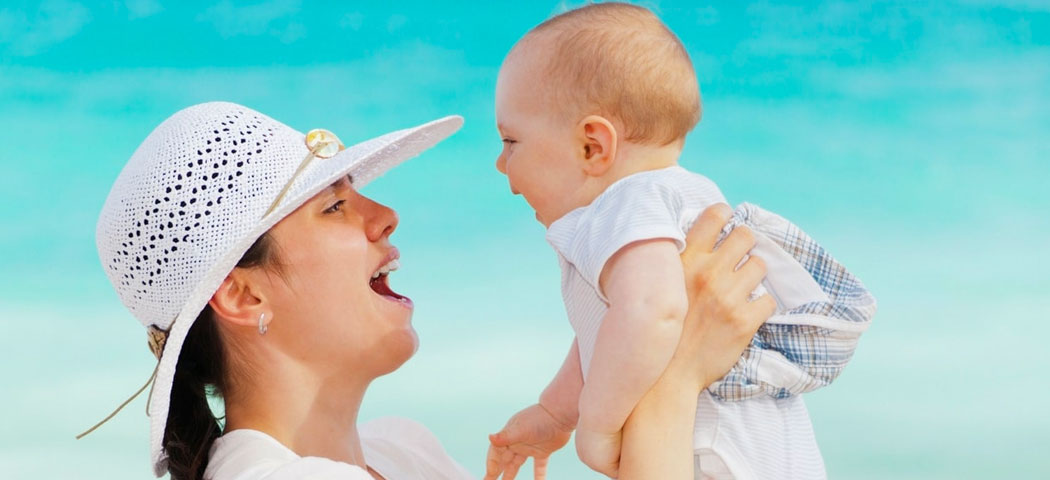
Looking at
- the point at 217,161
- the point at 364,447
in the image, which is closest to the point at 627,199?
the point at 217,161

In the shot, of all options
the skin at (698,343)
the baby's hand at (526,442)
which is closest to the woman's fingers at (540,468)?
the baby's hand at (526,442)

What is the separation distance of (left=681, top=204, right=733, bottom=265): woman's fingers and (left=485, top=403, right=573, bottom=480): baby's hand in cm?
85

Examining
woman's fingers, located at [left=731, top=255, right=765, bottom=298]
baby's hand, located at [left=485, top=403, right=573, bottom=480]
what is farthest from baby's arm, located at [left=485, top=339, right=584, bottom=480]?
woman's fingers, located at [left=731, top=255, right=765, bottom=298]

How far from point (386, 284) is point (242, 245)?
0.56 m

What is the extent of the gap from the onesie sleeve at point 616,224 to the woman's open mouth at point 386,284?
75 cm

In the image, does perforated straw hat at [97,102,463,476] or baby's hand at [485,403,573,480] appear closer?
perforated straw hat at [97,102,463,476]

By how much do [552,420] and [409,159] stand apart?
99 centimetres

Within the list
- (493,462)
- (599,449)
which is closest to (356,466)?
(493,462)

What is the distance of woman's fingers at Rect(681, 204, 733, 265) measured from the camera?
9.70 ft

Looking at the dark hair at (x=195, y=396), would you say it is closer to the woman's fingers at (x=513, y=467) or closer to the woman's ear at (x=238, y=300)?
the woman's ear at (x=238, y=300)

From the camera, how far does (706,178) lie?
10.5 feet

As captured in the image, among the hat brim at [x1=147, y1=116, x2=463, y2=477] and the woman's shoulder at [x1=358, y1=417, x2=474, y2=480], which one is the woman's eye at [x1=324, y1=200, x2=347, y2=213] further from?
the woman's shoulder at [x1=358, y1=417, x2=474, y2=480]

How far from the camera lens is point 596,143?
3.14 meters

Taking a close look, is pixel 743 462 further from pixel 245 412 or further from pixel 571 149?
pixel 245 412
